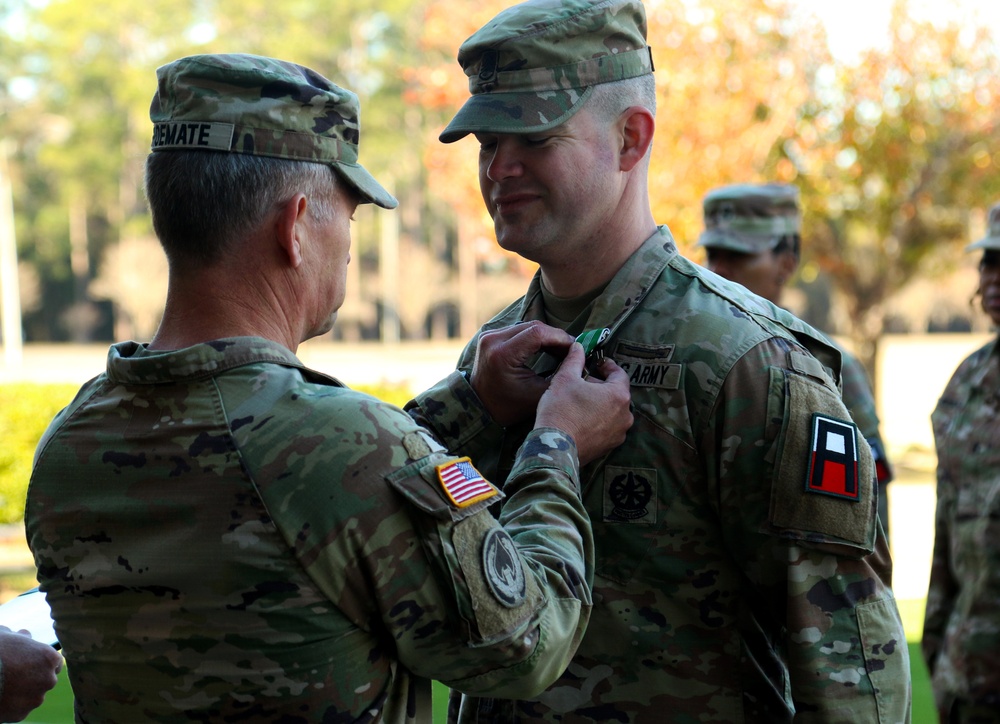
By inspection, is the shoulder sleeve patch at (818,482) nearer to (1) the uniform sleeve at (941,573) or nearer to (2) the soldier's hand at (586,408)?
(2) the soldier's hand at (586,408)

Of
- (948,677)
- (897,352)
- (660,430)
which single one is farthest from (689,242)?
(897,352)

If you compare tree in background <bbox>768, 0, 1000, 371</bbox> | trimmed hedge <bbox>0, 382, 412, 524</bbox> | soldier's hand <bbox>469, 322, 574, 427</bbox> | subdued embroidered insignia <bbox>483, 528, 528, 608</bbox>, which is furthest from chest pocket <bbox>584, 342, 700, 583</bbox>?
tree in background <bbox>768, 0, 1000, 371</bbox>

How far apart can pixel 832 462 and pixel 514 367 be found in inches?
25.8

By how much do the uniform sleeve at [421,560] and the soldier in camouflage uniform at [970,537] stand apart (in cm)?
290

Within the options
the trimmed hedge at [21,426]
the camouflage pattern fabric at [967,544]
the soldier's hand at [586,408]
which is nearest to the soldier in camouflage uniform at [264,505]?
the soldier's hand at [586,408]

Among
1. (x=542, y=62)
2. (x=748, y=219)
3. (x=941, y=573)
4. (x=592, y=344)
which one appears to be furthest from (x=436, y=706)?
(x=542, y=62)

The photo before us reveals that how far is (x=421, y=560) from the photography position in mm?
1675

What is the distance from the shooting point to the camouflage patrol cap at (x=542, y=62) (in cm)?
230

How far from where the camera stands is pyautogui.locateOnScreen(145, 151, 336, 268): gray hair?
1.78 metres

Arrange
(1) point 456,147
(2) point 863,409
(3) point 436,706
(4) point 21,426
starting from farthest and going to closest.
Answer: (1) point 456,147 → (4) point 21,426 → (3) point 436,706 → (2) point 863,409

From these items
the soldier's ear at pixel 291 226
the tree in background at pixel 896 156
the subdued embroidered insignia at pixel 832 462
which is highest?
the tree in background at pixel 896 156

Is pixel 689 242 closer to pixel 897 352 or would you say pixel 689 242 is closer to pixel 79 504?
pixel 79 504

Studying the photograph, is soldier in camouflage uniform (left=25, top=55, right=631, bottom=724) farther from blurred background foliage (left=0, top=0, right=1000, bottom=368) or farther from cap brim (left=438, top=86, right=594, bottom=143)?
blurred background foliage (left=0, top=0, right=1000, bottom=368)

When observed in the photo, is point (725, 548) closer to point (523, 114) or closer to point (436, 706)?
point (523, 114)
